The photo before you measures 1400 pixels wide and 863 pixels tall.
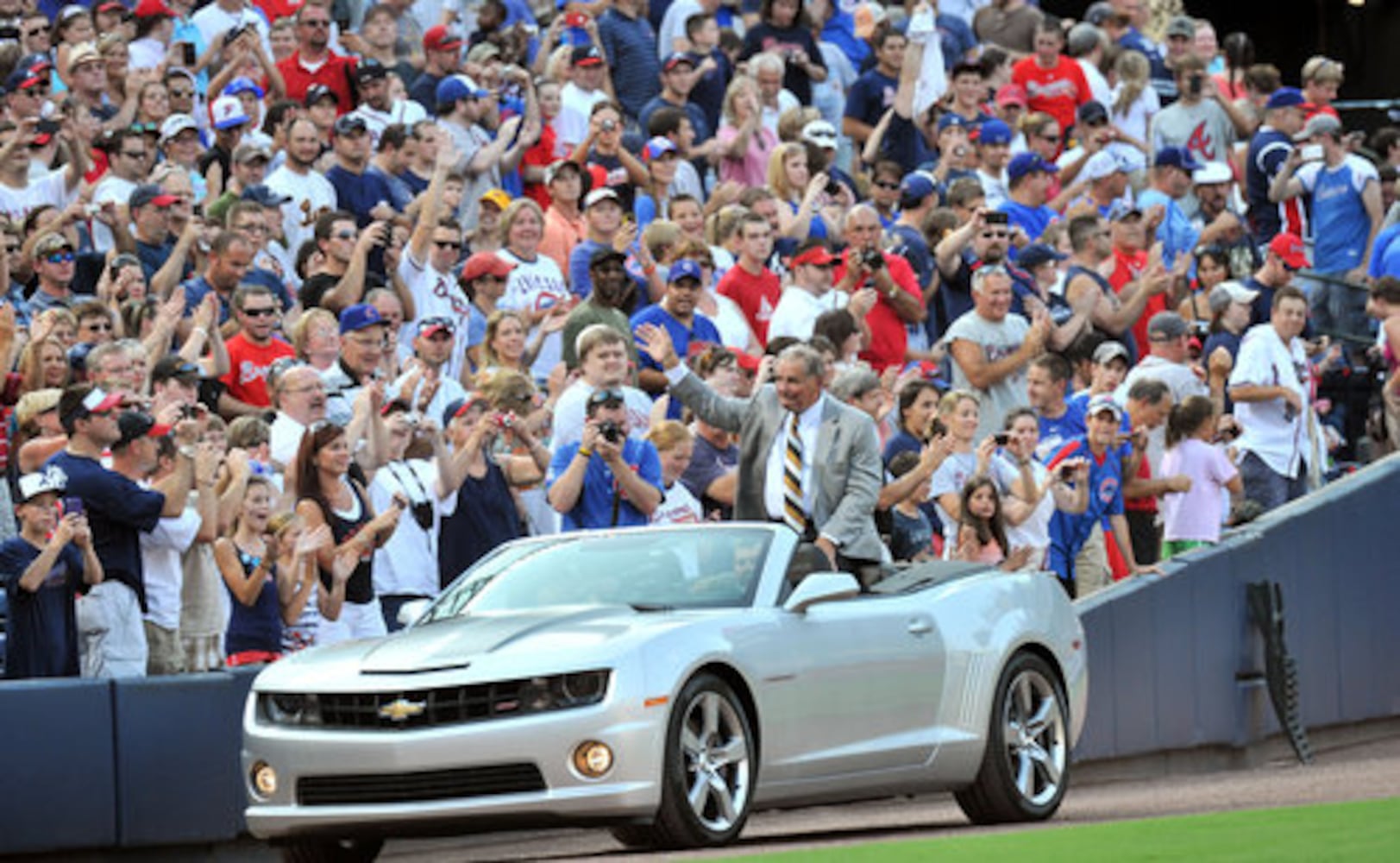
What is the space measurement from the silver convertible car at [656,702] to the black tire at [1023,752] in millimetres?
12

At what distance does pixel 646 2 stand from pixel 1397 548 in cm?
833

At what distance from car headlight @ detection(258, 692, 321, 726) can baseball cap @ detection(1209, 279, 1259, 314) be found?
38.7 feet

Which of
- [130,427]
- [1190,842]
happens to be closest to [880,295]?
[130,427]

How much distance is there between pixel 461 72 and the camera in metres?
23.0

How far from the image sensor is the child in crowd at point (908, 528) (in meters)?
16.5

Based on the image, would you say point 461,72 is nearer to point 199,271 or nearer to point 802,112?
point 802,112

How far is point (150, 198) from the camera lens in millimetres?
17734

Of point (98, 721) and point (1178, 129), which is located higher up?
point (1178, 129)

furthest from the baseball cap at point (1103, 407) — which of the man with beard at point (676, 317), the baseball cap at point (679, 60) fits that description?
the baseball cap at point (679, 60)

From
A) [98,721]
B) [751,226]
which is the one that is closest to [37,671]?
[98,721]

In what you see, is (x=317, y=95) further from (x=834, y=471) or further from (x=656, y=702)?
(x=656, y=702)

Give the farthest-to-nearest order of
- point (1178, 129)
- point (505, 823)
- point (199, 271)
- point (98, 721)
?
point (1178, 129) < point (199, 271) < point (98, 721) < point (505, 823)

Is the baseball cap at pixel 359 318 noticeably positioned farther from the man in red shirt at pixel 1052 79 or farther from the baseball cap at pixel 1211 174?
the man in red shirt at pixel 1052 79

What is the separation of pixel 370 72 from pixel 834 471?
813 centimetres
